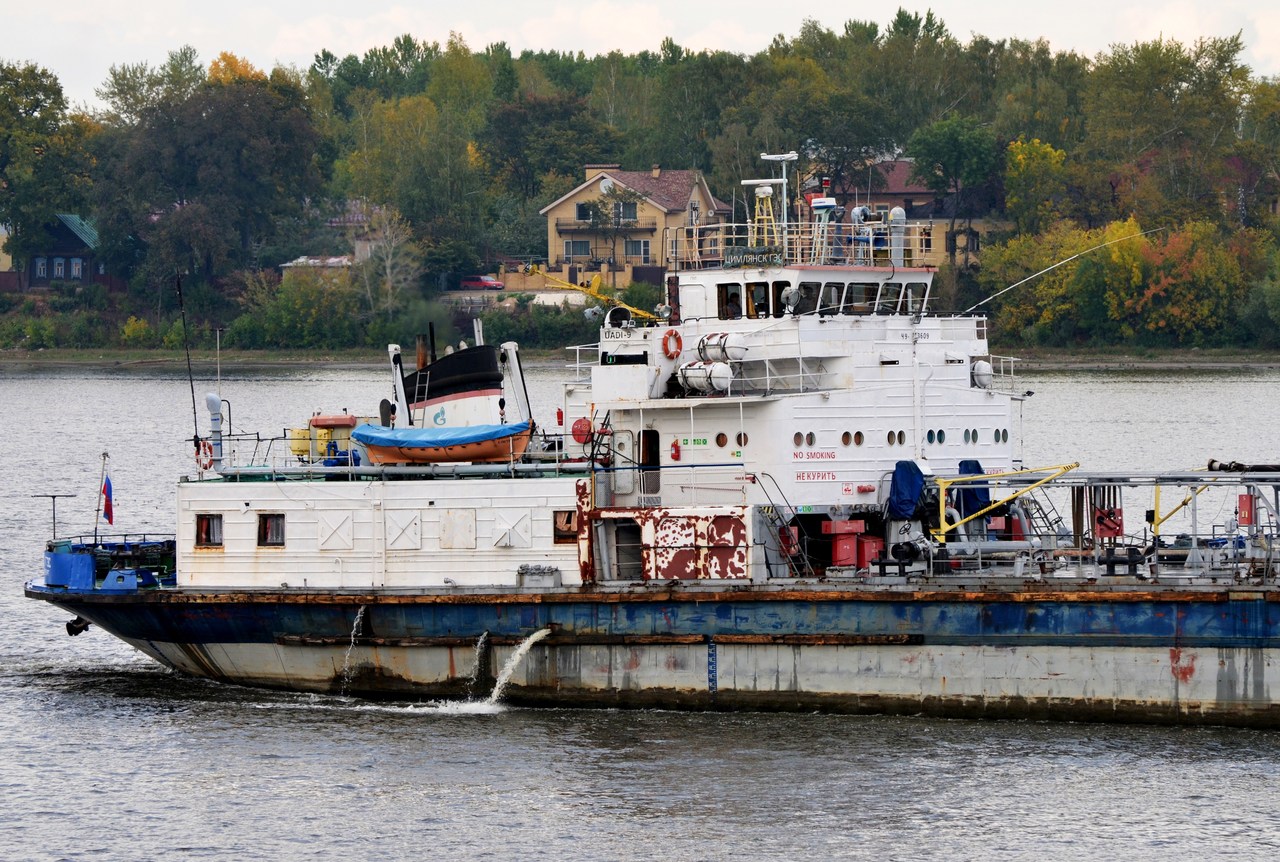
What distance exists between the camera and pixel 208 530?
31.3 meters

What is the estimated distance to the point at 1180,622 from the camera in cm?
2773

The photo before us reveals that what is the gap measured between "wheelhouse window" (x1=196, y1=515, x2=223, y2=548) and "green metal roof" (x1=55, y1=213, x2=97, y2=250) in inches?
3654

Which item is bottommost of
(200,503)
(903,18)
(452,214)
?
(200,503)

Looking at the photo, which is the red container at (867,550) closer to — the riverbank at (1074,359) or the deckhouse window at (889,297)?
the deckhouse window at (889,297)

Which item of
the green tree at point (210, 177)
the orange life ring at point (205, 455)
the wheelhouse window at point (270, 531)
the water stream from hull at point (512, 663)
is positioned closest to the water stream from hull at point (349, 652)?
the wheelhouse window at point (270, 531)

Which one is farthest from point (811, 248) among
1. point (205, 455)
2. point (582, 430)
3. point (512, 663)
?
point (205, 455)

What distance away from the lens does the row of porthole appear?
29812 mm

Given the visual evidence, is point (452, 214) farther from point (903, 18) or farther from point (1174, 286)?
point (903, 18)

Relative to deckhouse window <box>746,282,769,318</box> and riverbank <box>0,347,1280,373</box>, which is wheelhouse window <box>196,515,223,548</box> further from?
riverbank <box>0,347,1280,373</box>

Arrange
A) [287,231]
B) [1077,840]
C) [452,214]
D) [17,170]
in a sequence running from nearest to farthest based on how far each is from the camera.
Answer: [1077,840] → [452,214] → [287,231] → [17,170]

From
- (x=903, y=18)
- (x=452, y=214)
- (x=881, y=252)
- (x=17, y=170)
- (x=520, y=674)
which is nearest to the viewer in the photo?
(x=520, y=674)

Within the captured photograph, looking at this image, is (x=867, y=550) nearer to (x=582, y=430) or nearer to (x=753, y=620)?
(x=753, y=620)

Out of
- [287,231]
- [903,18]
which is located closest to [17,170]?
[287,231]

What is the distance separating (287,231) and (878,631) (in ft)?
279
